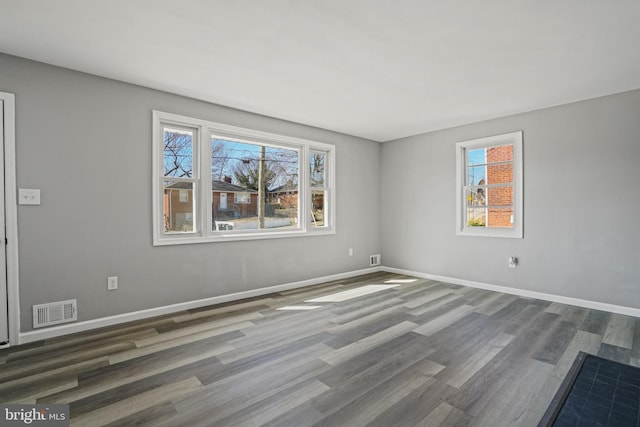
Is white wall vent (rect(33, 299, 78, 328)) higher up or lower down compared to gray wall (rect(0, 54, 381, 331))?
lower down

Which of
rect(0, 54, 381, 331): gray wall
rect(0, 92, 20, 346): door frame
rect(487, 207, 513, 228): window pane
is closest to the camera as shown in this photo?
rect(0, 92, 20, 346): door frame

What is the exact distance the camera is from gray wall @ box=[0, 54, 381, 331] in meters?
2.87

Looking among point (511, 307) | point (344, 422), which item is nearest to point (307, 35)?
point (344, 422)

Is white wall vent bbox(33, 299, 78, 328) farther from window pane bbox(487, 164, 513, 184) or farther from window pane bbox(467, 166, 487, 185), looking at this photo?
window pane bbox(487, 164, 513, 184)

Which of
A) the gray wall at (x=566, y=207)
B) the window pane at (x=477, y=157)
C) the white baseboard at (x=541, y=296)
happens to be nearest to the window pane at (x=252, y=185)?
the gray wall at (x=566, y=207)

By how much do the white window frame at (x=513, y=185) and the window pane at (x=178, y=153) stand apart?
4.04 metres

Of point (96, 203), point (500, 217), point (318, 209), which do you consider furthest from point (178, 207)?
point (500, 217)

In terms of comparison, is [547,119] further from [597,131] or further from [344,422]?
[344,422]

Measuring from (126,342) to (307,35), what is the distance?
3.09 metres

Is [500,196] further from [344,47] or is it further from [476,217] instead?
[344,47]

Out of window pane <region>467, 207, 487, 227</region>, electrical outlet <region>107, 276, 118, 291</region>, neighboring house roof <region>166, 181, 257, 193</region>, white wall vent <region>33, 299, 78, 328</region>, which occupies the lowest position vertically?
white wall vent <region>33, 299, 78, 328</region>

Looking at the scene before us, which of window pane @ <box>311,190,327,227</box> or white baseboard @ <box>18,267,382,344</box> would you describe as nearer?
white baseboard @ <box>18,267,382,344</box>

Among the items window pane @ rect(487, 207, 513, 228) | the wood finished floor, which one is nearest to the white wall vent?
the wood finished floor

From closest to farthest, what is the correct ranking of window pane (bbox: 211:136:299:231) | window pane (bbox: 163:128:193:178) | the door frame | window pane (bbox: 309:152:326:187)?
the door frame < window pane (bbox: 163:128:193:178) < window pane (bbox: 211:136:299:231) < window pane (bbox: 309:152:326:187)
